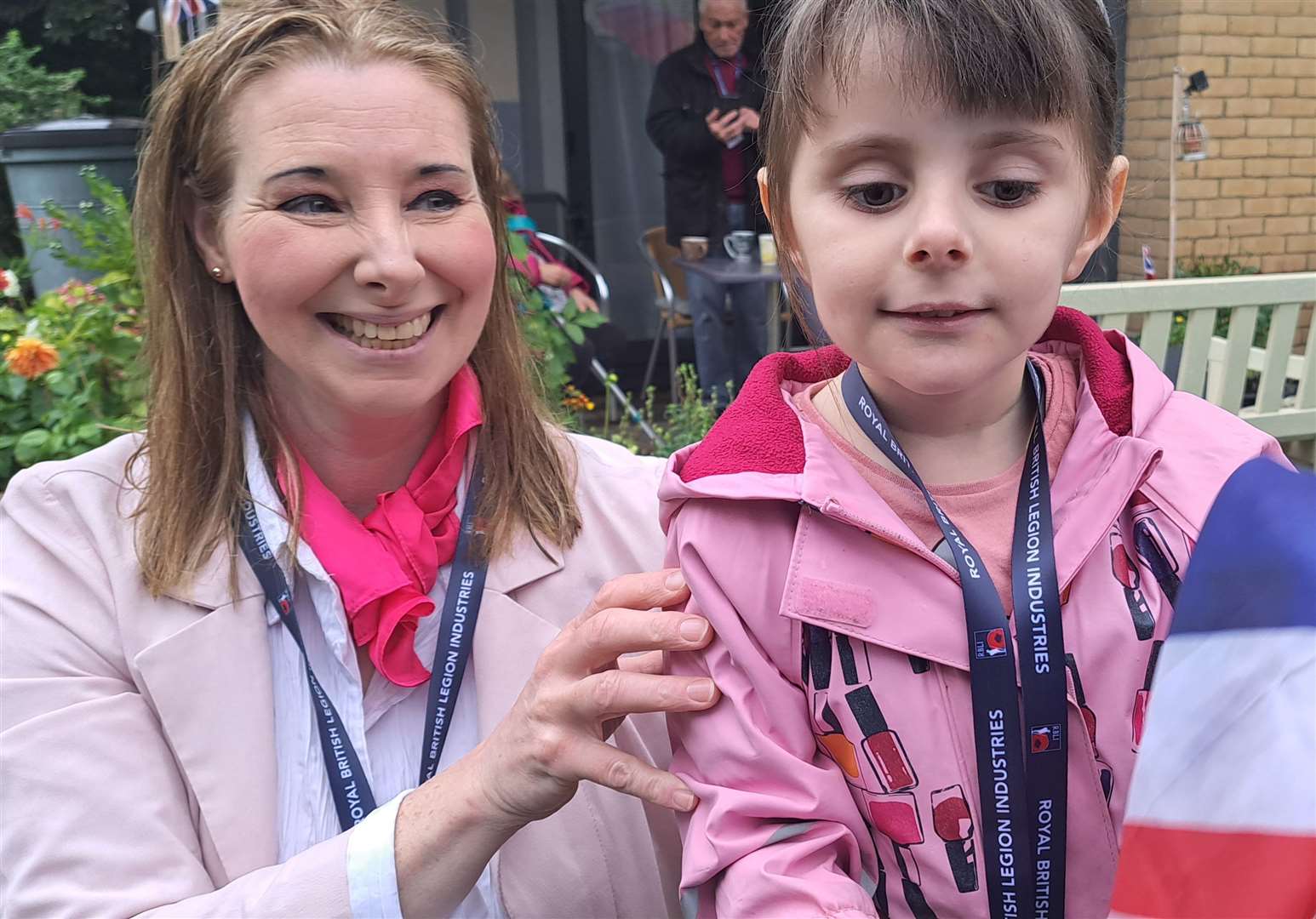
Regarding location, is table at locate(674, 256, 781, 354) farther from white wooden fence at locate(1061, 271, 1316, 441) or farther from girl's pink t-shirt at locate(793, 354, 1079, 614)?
girl's pink t-shirt at locate(793, 354, 1079, 614)

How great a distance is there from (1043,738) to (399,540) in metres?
1.05

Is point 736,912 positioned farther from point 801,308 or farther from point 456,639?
point 801,308

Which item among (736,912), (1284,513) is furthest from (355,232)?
(1284,513)

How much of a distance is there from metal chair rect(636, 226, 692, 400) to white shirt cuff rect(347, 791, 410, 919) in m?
5.46

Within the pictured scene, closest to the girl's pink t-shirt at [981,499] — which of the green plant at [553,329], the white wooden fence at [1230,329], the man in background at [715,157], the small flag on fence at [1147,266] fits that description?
the green plant at [553,329]

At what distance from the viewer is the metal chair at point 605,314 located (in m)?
4.73

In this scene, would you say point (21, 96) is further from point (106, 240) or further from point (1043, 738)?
point (1043, 738)

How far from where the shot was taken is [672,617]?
140 centimetres

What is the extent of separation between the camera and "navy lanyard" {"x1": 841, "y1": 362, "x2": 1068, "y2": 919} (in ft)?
4.10

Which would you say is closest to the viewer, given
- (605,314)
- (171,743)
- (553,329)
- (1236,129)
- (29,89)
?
(171,743)

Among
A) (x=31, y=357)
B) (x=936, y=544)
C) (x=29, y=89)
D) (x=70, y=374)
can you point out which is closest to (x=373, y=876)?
(x=936, y=544)

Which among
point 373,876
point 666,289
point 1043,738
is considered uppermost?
point 1043,738

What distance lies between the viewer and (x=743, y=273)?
18.2 ft

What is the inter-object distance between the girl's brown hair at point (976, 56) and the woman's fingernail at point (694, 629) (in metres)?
0.56
